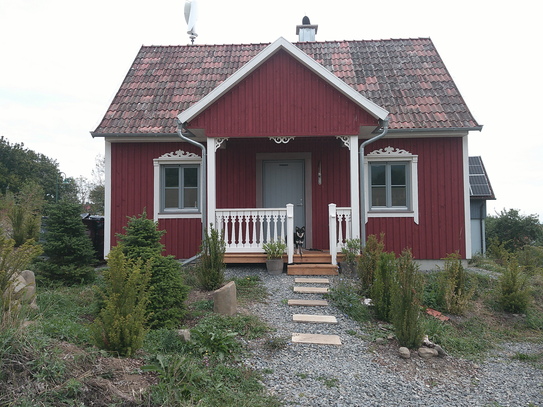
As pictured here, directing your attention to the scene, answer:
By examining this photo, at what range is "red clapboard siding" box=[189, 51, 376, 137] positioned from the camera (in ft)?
27.5

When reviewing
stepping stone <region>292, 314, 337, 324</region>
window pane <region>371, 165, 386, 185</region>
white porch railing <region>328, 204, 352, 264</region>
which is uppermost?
window pane <region>371, 165, 386, 185</region>

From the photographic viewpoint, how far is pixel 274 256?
8.34 m

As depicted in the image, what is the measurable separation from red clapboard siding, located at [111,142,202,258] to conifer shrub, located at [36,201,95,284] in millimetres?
2290

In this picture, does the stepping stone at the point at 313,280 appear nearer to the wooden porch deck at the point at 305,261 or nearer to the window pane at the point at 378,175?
the wooden porch deck at the point at 305,261

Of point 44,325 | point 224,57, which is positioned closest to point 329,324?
point 44,325

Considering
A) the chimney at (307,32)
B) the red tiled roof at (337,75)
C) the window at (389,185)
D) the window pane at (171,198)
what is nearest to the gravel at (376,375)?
the window at (389,185)

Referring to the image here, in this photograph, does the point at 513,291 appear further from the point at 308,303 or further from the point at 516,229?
the point at 516,229

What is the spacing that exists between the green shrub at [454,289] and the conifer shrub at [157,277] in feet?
14.2

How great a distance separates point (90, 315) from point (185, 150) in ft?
17.4

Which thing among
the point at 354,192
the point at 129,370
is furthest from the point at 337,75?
the point at 129,370

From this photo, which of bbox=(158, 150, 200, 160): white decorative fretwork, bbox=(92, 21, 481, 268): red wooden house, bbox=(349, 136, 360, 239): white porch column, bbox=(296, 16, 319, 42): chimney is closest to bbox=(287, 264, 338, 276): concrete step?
bbox=(92, 21, 481, 268): red wooden house

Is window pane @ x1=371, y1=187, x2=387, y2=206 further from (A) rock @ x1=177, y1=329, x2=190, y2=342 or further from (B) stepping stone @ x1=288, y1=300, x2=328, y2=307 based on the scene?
(A) rock @ x1=177, y1=329, x2=190, y2=342

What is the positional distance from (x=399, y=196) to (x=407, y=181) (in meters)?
0.40

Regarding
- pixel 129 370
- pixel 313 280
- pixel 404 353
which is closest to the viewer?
pixel 129 370
